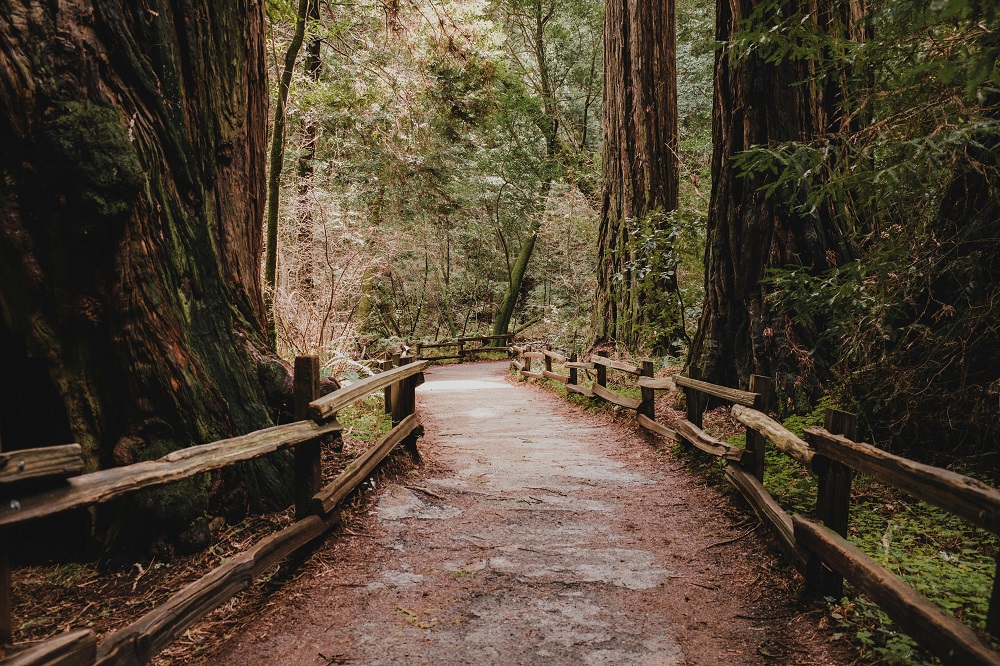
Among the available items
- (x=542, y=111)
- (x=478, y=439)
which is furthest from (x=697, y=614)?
(x=542, y=111)

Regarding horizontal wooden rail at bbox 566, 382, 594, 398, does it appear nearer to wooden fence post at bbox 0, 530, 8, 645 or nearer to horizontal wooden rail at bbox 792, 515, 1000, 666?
horizontal wooden rail at bbox 792, 515, 1000, 666

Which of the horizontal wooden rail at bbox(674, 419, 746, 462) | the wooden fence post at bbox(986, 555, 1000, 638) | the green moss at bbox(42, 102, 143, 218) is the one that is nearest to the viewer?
the wooden fence post at bbox(986, 555, 1000, 638)

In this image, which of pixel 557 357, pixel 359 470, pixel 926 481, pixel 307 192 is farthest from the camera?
pixel 557 357

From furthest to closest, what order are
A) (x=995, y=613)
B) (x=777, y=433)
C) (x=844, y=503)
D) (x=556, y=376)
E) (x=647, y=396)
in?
(x=556, y=376), (x=647, y=396), (x=777, y=433), (x=844, y=503), (x=995, y=613)

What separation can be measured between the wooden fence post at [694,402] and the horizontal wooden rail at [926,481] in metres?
2.69

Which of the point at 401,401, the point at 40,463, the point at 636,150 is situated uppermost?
the point at 636,150

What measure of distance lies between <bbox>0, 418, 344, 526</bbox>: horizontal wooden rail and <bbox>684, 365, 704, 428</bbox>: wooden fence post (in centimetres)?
398

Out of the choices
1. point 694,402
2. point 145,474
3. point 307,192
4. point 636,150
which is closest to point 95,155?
point 145,474

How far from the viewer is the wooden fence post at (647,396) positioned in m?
7.35

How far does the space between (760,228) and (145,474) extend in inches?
238

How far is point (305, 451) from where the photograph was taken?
3.92 meters

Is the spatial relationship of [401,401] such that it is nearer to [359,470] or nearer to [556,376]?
[359,470]

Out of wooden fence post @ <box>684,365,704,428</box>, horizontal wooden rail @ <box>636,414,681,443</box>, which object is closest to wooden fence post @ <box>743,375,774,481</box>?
wooden fence post @ <box>684,365,704,428</box>

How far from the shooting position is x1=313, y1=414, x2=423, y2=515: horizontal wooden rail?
402 centimetres
